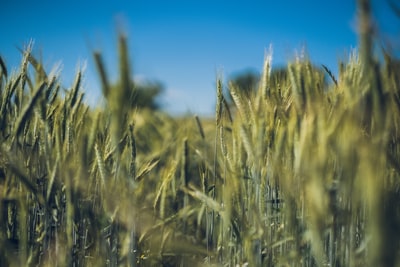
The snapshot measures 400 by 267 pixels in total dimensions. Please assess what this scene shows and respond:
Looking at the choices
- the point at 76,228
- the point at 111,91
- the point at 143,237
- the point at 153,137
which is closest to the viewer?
the point at 111,91

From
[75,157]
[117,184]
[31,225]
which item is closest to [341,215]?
[117,184]

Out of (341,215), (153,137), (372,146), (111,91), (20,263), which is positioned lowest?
(20,263)

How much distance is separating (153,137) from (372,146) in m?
2.31

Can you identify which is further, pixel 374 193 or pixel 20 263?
pixel 20 263

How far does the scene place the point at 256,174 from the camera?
3.68 feet

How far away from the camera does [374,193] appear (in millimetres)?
755

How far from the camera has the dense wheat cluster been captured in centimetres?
86

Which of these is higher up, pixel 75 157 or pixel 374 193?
pixel 75 157

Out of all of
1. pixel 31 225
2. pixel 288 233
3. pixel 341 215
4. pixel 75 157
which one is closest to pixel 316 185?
pixel 341 215

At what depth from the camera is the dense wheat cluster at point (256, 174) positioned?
2.82 feet

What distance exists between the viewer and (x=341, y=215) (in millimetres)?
990

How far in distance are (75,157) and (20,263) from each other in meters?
0.32

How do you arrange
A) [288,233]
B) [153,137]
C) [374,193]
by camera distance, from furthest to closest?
1. [153,137]
2. [288,233]
3. [374,193]

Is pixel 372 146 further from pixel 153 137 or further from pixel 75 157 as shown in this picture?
pixel 153 137
